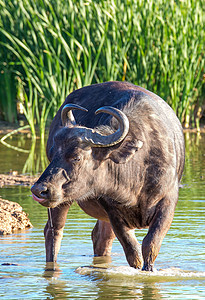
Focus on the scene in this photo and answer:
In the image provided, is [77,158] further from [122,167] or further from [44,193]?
[122,167]

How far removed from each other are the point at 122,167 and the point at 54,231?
1067 mm

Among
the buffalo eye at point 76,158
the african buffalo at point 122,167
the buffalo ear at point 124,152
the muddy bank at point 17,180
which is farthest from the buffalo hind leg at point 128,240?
the muddy bank at point 17,180

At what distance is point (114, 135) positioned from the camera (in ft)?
15.4

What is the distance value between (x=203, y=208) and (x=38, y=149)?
5.38 m

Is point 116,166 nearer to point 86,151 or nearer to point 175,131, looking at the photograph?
point 86,151

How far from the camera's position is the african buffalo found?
472 centimetres

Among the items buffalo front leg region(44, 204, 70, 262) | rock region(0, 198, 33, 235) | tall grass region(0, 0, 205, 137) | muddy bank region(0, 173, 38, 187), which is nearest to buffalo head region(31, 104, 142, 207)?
buffalo front leg region(44, 204, 70, 262)

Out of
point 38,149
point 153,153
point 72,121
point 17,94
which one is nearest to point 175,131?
point 153,153

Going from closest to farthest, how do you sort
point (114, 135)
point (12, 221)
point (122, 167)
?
point (114, 135), point (122, 167), point (12, 221)

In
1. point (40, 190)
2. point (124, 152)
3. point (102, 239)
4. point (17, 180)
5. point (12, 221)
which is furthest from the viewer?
point (17, 180)

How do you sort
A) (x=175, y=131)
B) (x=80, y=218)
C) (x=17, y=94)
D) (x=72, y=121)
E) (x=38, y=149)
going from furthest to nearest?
(x=17, y=94)
(x=38, y=149)
(x=80, y=218)
(x=175, y=131)
(x=72, y=121)

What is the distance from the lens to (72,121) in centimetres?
502

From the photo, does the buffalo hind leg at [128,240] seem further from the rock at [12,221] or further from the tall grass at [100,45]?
the tall grass at [100,45]

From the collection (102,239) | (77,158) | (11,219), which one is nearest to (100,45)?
(11,219)
